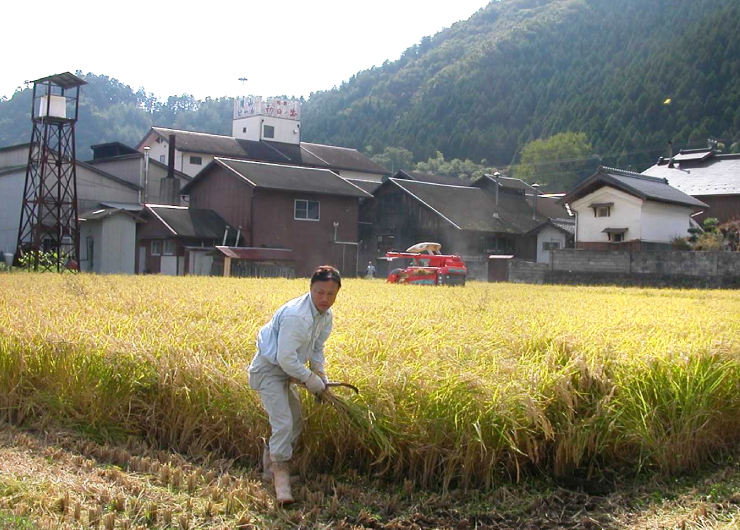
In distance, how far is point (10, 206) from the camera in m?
33.5

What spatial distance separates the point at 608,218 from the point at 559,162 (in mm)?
33822

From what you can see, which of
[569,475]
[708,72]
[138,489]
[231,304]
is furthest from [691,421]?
[708,72]

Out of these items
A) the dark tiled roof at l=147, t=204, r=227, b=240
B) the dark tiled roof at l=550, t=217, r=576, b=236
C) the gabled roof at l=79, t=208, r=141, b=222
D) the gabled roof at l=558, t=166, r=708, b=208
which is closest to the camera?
the gabled roof at l=558, t=166, r=708, b=208

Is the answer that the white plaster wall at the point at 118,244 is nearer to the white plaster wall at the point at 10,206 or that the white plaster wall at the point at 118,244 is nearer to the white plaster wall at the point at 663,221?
the white plaster wall at the point at 10,206

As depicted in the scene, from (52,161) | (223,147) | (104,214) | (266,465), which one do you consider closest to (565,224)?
(223,147)

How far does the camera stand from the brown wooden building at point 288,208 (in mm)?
32812

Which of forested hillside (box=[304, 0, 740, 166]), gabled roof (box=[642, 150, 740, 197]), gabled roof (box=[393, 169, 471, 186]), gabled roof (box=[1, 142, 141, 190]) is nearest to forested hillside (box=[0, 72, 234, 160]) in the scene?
forested hillside (box=[304, 0, 740, 166])

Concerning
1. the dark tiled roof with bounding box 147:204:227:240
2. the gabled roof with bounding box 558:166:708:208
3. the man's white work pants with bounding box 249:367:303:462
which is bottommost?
the man's white work pants with bounding box 249:367:303:462

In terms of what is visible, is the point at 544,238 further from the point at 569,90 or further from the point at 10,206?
the point at 569,90

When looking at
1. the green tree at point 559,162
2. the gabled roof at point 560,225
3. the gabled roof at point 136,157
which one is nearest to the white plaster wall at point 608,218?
the gabled roof at point 560,225

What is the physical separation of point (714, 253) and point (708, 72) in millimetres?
41578

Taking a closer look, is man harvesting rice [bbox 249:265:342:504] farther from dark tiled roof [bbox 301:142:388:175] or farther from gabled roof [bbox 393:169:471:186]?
dark tiled roof [bbox 301:142:388:175]

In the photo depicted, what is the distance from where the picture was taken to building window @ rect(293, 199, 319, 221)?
3378cm

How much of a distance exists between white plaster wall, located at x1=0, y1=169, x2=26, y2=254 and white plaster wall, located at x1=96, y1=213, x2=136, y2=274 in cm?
476
